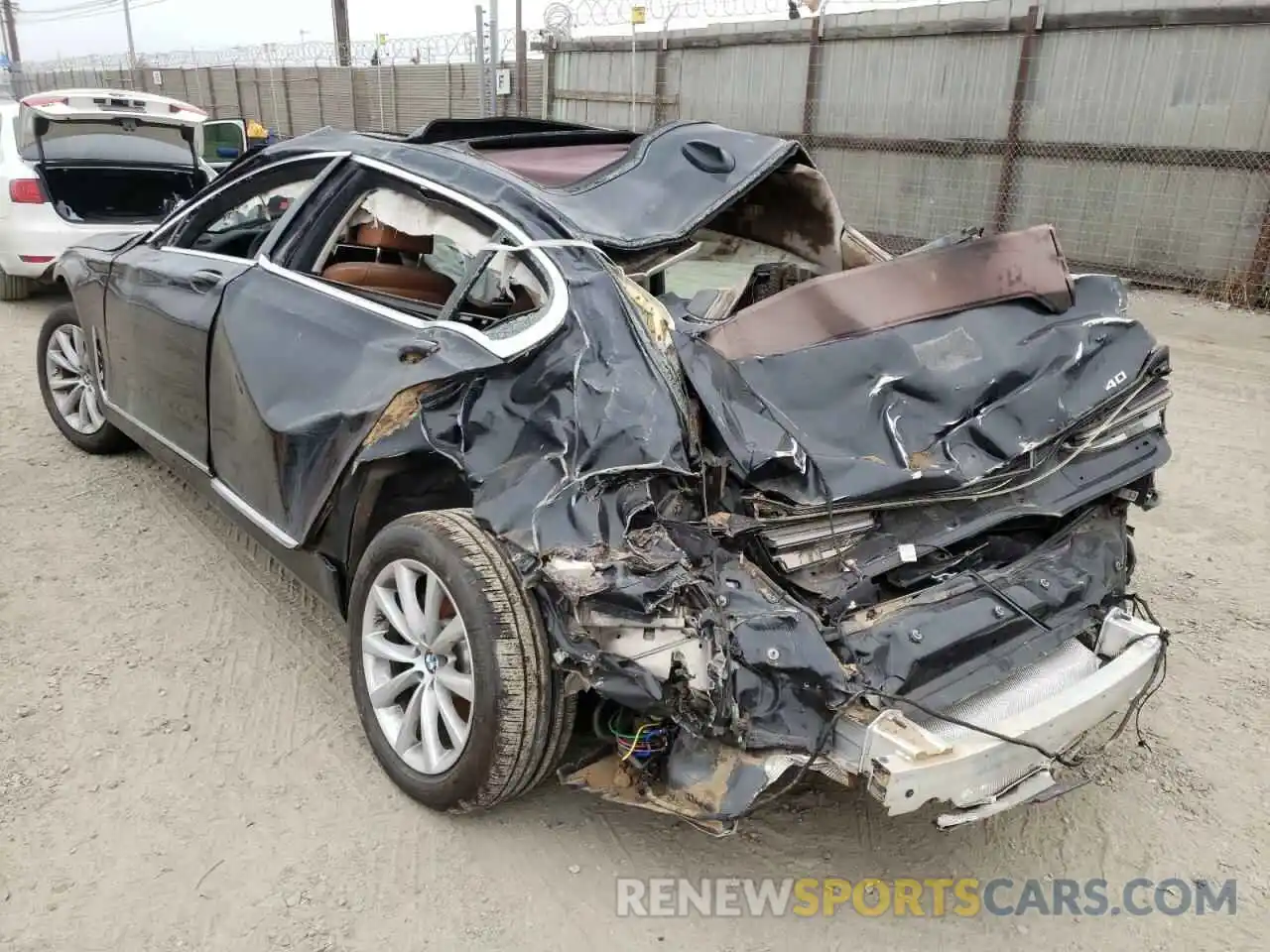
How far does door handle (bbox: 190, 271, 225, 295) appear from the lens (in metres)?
3.51

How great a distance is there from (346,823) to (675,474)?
1.31 m

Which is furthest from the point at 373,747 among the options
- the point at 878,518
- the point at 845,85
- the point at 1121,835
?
the point at 845,85

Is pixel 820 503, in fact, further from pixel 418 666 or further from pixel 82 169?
pixel 82 169

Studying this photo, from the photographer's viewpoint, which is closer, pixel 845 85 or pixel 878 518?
pixel 878 518

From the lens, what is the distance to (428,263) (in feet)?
11.5

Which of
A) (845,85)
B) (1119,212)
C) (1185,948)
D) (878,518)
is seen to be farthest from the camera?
(845,85)

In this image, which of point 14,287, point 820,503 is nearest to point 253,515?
point 820,503

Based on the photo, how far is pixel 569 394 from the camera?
Answer: 2.43 m

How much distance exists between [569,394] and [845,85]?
9950 millimetres

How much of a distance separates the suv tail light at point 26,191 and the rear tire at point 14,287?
0.92m

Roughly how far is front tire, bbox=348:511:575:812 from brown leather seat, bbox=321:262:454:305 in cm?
99

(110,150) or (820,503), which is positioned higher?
(110,150)

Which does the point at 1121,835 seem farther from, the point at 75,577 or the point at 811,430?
the point at 75,577

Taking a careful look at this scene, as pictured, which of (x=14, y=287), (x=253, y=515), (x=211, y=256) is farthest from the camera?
(x=14, y=287)
